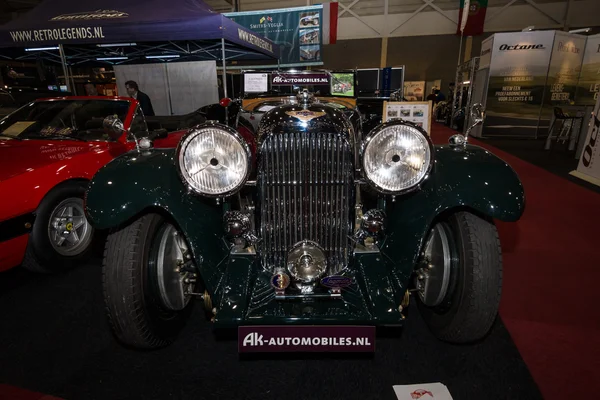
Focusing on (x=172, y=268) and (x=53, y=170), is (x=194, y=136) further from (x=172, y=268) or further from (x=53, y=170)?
(x=53, y=170)

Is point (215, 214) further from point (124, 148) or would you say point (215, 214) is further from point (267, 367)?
point (124, 148)

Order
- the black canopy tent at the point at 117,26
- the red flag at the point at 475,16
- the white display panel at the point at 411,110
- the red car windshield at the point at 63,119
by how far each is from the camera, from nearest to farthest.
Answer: the red car windshield at the point at 63,119 < the black canopy tent at the point at 117,26 < the white display panel at the point at 411,110 < the red flag at the point at 475,16

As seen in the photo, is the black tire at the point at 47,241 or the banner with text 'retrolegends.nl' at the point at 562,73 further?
the banner with text 'retrolegends.nl' at the point at 562,73

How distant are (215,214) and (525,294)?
225 cm

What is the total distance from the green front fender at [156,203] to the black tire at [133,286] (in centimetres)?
9

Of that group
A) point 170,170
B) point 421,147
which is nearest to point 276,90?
point 170,170

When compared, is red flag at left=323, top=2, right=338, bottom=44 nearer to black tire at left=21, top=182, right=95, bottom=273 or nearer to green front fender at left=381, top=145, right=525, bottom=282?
black tire at left=21, top=182, right=95, bottom=273

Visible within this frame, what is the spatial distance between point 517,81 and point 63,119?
12024mm

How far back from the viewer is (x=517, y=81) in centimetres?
1079

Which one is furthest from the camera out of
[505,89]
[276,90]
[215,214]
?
[505,89]

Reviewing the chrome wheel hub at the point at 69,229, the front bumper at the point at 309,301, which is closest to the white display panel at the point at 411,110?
the front bumper at the point at 309,301

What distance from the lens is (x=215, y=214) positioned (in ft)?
6.51

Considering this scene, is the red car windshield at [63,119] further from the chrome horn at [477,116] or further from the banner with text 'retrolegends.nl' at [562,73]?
the banner with text 'retrolegends.nl' at [562,73]

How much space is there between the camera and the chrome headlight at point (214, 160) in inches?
64.2
